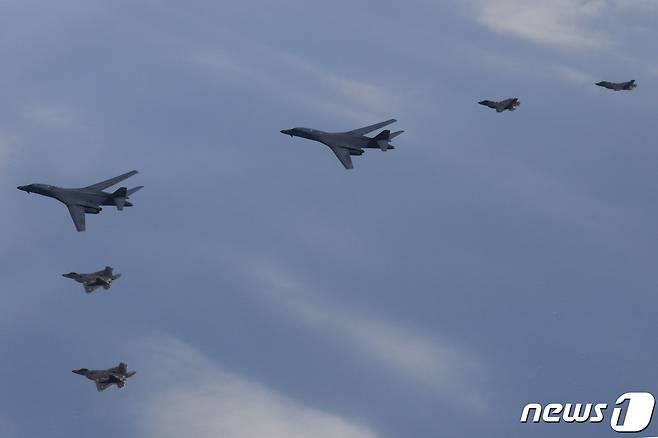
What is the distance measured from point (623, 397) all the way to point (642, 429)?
7138 mm

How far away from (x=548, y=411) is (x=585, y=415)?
7287 mm

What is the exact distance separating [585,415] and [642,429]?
43.2ft

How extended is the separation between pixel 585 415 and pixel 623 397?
29.3 feet

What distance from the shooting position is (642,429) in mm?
183875

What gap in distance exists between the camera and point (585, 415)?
7013 inches

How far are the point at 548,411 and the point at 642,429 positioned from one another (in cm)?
1682

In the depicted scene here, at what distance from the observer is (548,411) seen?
18325cm

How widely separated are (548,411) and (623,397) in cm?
1303

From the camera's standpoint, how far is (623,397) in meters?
182
